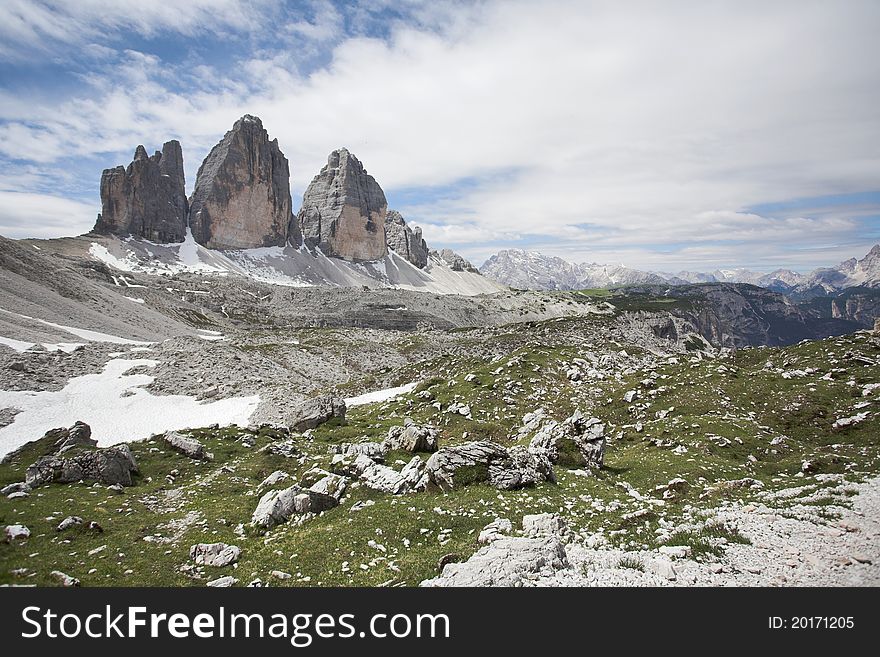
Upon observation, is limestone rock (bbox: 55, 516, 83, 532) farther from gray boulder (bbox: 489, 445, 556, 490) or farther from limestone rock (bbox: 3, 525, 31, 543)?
gray boulder (bbox: 489, 445, 556, 490)

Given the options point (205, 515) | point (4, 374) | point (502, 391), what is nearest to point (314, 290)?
point (4, 374)

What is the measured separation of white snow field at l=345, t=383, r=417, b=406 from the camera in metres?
47.2

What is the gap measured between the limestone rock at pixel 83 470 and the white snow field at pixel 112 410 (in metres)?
13.5

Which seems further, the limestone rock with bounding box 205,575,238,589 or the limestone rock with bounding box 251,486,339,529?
the limestone rock with bounding box 251,486,339,529

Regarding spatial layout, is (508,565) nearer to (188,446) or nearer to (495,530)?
(495,530)

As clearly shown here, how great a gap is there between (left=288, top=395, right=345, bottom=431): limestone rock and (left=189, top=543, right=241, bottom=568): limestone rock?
21.2m

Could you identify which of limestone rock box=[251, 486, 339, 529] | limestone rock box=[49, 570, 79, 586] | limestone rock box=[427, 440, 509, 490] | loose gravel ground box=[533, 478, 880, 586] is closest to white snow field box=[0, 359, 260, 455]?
limestone rock box=[251, 486, 339, 529]

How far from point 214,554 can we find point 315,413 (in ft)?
73.8

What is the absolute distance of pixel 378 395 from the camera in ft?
162

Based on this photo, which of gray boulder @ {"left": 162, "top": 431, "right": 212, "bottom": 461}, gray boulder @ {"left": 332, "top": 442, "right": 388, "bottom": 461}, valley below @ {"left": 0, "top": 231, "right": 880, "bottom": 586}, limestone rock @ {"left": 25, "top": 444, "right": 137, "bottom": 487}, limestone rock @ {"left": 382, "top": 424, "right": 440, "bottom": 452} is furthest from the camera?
gray boulder @ {"left": 162, "top": 431, "right": 212, "bottom": 461}

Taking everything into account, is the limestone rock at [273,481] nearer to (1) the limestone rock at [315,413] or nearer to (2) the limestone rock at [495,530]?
(2) the limestone rock at [495,530]

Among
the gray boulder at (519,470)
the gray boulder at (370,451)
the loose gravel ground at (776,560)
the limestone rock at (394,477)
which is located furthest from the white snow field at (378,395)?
the loose gravel ground at (776,560)

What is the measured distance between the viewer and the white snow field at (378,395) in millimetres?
47209
